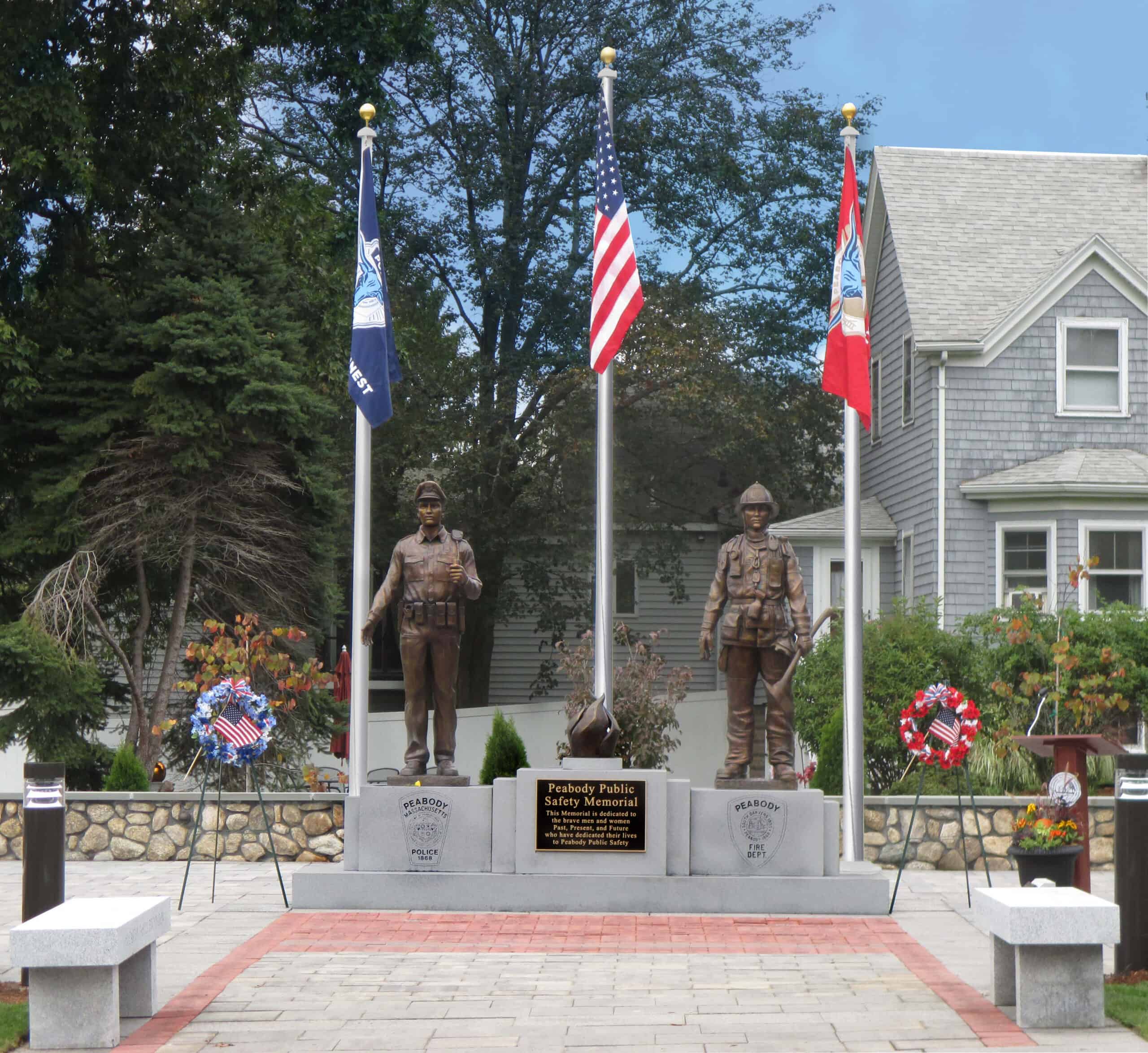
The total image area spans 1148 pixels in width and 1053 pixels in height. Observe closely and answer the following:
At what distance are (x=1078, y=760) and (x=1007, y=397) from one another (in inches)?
536

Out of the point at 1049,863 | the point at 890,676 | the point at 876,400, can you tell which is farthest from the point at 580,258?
the point at 1049,863

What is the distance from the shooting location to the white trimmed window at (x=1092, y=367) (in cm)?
2370

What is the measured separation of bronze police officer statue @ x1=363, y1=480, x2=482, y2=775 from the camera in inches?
498

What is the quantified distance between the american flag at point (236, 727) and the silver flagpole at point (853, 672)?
513 cm

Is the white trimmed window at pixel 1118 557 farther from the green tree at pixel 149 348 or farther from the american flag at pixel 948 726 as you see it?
the american flag at pixel 948 726

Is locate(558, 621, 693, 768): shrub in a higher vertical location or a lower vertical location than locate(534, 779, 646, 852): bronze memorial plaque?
higher

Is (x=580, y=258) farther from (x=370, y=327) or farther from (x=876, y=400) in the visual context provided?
(x=370, y=327)

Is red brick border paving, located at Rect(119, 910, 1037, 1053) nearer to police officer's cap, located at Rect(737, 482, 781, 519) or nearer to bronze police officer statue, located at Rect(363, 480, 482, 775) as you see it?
bronze police officer statue, located at Rect(363, 480, 482, 775)

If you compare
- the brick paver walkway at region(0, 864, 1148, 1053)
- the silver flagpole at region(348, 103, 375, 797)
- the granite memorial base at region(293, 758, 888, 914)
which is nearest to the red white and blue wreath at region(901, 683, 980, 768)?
the granite memorial base at region(293, 758, 888, 914)

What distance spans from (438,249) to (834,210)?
8409 millimetres

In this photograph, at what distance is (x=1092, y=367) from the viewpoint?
23.8m

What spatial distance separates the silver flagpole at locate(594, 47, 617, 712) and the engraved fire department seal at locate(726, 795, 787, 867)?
1384 mm

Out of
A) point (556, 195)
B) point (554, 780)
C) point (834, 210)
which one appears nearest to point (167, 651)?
point (554, 780)

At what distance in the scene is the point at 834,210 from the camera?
1277 inches
